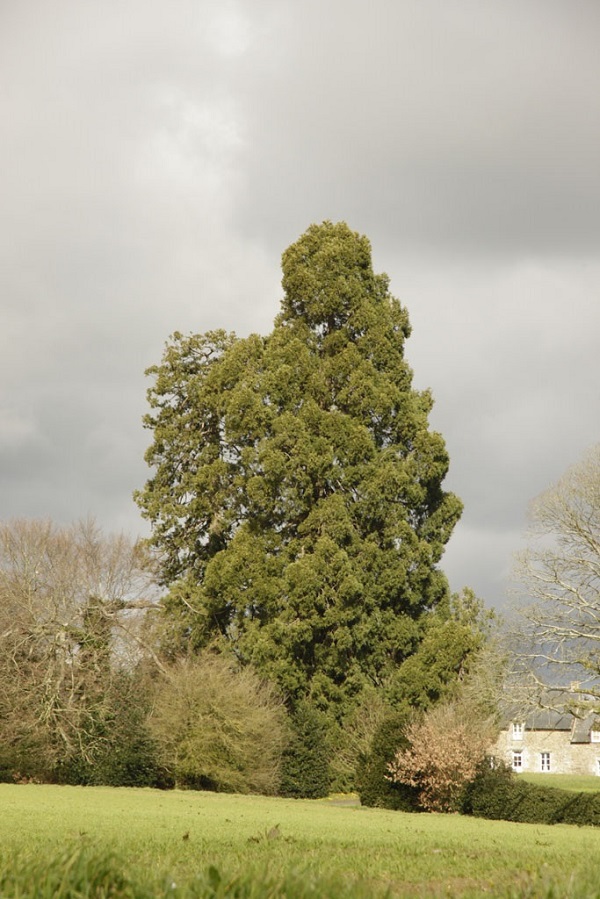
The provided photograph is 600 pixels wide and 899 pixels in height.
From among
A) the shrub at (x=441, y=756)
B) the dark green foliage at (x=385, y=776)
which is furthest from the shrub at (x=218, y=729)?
the shrub at (x=441, y=756)

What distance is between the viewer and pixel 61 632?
122ft

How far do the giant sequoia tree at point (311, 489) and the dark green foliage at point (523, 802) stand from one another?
8.52 m

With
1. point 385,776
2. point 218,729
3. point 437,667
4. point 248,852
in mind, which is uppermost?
point 437,667

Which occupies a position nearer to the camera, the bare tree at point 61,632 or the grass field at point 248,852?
the grass field at point 248,852

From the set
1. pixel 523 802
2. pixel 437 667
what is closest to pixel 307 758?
pixel 437 667

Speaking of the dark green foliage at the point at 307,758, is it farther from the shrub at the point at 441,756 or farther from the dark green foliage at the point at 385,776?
the shrub at the point at 441,756

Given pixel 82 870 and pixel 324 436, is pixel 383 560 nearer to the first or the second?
pixel 324 436

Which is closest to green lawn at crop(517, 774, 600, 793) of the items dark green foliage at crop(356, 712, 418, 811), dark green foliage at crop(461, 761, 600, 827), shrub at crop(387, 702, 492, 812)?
dark green foliage at crop(356, 712, 418, 811)

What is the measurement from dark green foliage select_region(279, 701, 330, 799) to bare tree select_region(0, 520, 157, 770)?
6.96 m

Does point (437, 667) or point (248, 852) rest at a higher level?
point (437, 667)

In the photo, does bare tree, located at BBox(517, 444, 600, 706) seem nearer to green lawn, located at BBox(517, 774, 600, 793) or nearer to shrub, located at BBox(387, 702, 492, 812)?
shrub, located at BBox(387, 702, 492, 812)

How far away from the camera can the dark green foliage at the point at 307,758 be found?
37625 millimetres

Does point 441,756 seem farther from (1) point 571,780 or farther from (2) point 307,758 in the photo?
(1) point 571,780

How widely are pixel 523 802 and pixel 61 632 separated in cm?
1747
